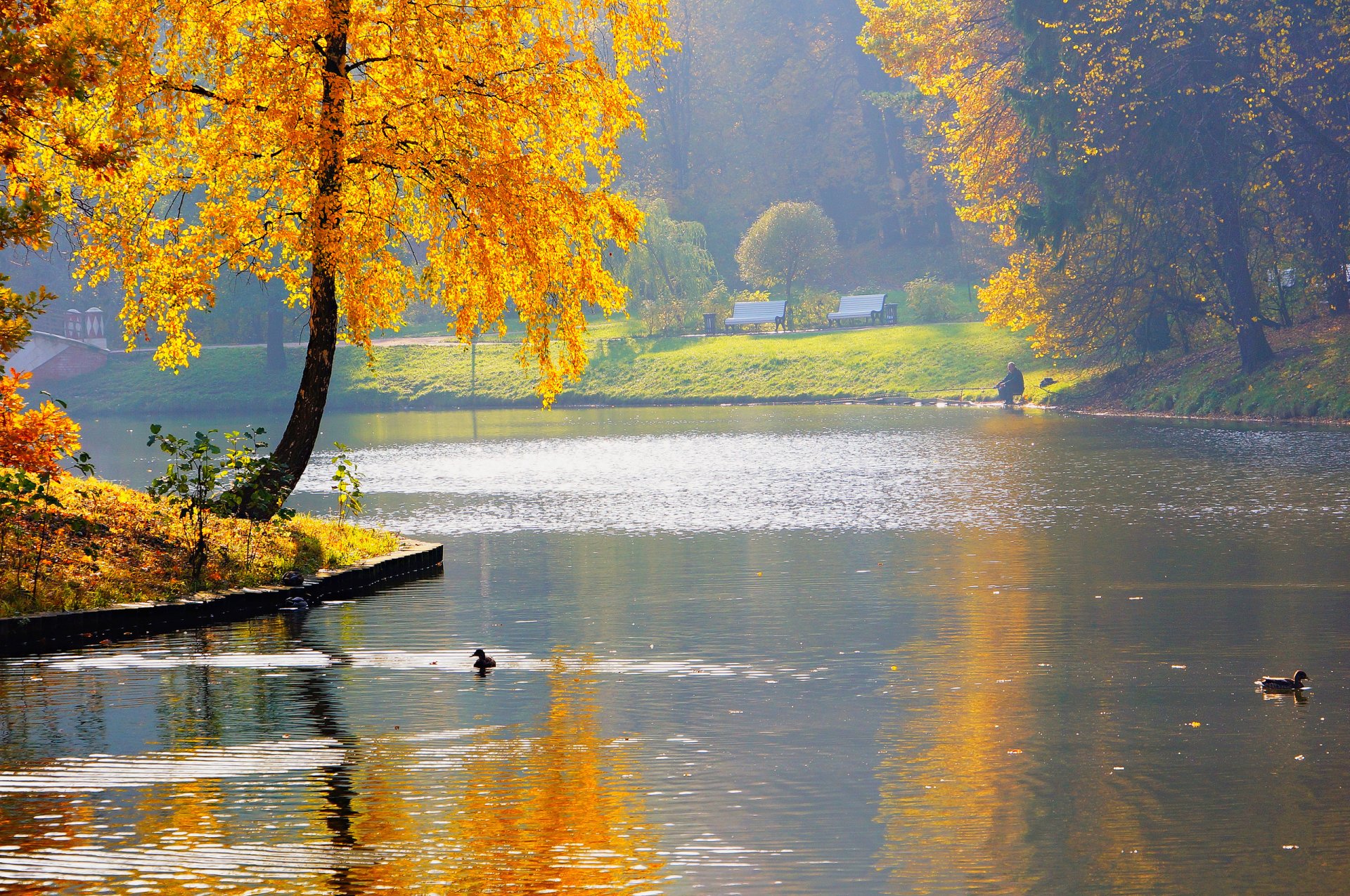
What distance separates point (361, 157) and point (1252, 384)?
3099cm

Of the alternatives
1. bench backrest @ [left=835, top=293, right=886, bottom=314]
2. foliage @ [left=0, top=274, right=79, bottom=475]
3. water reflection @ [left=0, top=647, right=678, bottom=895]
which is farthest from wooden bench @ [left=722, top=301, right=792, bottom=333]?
water reflection @ [left=0, top=647, right=678, bottom=895]

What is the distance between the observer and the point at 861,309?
232 ft

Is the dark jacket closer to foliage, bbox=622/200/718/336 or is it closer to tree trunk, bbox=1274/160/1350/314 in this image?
tree trunk, bbox=1274/160/1350/314

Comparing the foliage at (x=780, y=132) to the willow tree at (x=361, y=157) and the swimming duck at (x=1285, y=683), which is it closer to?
the willow tree at (x=361, y=157)

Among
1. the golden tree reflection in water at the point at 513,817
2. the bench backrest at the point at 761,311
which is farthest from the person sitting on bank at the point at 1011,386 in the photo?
the golden tree reflection in water at the point at 513,817

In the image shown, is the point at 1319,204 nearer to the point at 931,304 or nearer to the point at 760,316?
the point at 931,304

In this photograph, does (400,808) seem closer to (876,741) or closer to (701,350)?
(876,741)

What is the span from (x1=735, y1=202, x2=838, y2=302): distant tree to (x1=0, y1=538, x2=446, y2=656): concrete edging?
190 feet

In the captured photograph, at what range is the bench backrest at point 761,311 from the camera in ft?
234

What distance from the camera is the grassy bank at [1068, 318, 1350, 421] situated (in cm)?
3966

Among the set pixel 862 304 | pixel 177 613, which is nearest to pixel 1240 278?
pixel 862 304

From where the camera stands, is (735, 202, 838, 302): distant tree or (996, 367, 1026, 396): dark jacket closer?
(996, 367, 1026, 396): dark jacket

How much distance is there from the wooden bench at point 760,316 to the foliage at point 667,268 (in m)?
2.36

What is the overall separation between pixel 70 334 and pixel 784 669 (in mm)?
76796
